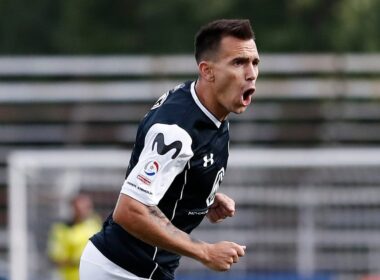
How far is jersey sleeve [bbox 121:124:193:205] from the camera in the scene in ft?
20.1

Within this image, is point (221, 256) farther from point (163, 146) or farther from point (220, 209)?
point (220, 209)

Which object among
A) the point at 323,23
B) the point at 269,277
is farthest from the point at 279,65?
the point at 269,277

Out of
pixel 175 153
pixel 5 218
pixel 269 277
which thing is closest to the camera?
pixel 175 153

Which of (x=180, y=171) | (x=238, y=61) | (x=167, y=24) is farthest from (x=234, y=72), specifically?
(x=167, y=24)

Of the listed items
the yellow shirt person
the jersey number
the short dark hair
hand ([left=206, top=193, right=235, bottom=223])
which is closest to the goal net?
the yellow shirt person

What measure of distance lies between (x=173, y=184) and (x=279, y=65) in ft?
45.9

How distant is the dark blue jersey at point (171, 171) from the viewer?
614cm

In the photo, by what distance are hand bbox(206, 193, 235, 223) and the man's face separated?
0.77 m

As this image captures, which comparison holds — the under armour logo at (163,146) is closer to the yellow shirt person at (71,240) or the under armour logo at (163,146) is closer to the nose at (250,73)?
the nose at (250,73)

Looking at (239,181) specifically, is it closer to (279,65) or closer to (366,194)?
(366,194)

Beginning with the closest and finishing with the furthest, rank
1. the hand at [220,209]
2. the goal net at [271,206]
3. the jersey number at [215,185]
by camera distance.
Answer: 1. the jersey number at [215,185]
2. the hand at [220,209]
3. the goal net at [271,206]

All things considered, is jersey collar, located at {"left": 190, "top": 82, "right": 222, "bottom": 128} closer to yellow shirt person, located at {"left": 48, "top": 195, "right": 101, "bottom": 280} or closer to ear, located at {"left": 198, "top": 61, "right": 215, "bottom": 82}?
ear, located at {"left": 198, "top": 61, "right": 215, "bottom": 82}

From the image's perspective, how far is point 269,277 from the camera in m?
14.2

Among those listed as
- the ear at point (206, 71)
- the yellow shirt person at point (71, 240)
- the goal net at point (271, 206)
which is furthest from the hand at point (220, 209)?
the goal net at point (271, 206)
